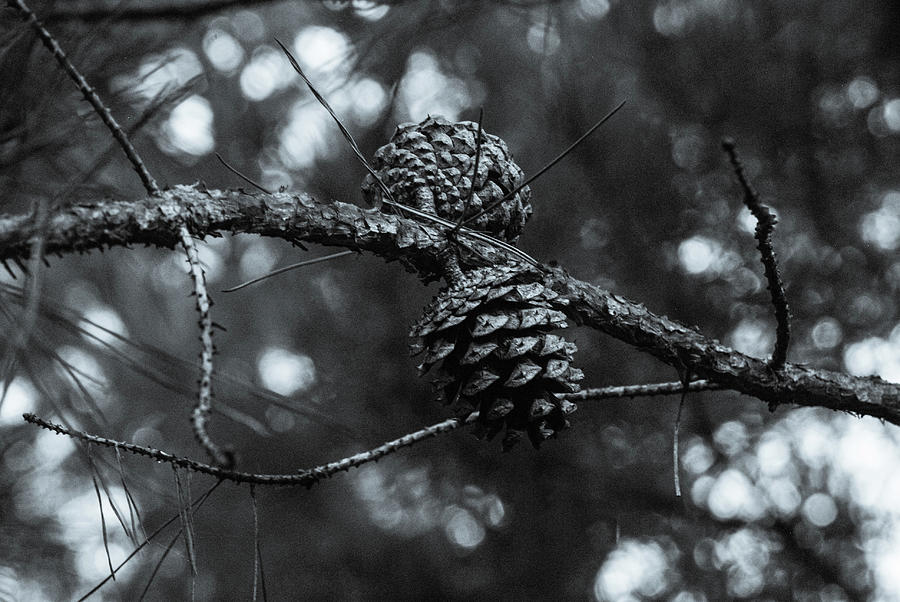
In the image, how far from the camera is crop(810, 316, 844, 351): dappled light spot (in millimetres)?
1535

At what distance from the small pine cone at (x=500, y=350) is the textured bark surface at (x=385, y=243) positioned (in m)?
0.03

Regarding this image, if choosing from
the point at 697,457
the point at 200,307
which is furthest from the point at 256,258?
the point at 200,307

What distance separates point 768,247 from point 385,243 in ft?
0.79

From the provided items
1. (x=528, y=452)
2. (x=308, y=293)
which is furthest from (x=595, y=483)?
(x=308, y=293)

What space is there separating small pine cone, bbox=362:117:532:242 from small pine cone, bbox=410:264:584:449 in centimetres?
8

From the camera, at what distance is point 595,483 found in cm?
148

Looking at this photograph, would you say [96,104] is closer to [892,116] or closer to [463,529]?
[463,529]

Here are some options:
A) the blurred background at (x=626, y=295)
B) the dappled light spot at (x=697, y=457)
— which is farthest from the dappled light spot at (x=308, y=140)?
the dappled light spot at (x=697, y=457)

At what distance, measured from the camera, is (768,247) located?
49 cm

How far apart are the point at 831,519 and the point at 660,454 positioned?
1.11 ft

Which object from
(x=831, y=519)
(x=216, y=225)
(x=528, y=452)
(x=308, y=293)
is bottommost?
(x=216, y=225)

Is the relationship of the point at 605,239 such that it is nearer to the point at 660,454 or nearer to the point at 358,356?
the point at 660,454

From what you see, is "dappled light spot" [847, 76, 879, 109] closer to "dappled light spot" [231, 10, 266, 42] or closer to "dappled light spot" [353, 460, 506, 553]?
"dappled light spot" [353, 460, 506, 553]

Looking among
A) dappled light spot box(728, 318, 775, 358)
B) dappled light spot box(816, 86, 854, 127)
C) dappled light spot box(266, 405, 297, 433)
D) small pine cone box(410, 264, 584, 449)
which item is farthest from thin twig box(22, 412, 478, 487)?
dappled light spot box(266, 405, 297, 433)
